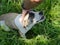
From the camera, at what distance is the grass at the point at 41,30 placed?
2.11 metres

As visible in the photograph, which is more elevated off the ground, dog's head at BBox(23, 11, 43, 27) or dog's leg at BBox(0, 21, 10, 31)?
dog's head at BBox(23, 11, 43, 27)

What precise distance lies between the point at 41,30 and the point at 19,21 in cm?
29

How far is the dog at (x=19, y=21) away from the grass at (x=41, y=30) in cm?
6

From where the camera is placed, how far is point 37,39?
2148mm

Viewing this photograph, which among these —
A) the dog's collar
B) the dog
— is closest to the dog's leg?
the dog

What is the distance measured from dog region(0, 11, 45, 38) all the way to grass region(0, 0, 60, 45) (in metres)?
0.06

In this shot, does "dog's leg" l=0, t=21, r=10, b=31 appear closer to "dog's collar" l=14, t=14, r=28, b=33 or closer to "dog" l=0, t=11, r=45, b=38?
"dog" l=0, t=11, r=45, b=38

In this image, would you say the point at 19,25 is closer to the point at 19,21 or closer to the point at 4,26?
the point at 19,21

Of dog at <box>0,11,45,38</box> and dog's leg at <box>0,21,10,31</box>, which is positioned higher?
dog at <box>0,11,45,38</box>

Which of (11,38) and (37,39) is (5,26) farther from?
(37,39)

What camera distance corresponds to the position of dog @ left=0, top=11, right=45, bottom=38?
211 cm

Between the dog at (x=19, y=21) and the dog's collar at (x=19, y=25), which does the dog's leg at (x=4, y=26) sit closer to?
the dog at (x=19, y=21)

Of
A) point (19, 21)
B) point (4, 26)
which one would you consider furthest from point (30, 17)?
point (4, 26)

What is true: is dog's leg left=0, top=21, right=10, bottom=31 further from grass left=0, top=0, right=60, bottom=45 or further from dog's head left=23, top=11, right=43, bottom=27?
dog's head left=23, top=11, right=43, bottom=27
